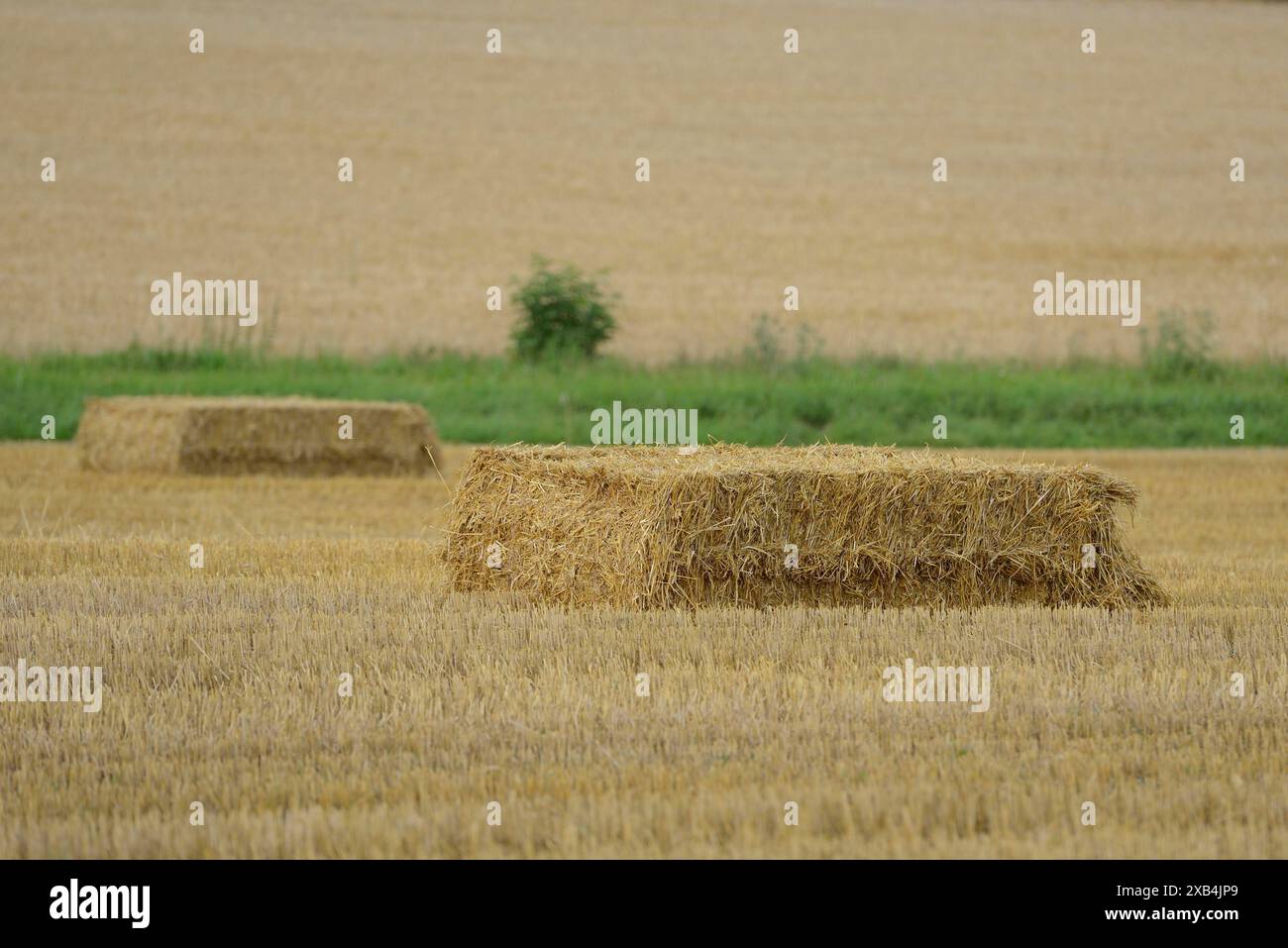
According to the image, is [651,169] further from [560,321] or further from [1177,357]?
[1177,357]

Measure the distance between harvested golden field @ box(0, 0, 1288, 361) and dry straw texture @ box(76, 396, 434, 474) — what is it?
25.5 feet

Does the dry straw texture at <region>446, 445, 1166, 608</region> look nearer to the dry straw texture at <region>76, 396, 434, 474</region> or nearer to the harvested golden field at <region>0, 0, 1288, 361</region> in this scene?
the dry straw texture at <region>76, 396, 434, 474</region>

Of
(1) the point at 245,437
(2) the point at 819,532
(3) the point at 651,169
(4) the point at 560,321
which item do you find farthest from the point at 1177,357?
(2) the point at 819,532

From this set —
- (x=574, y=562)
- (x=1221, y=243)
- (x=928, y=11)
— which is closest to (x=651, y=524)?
(x=574, y=562)

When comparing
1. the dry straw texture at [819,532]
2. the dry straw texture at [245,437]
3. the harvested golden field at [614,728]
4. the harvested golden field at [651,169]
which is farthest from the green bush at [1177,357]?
the dry straw texture at [819,532]

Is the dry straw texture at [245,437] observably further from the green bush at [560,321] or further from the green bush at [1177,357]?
the green bush at [1177,357]

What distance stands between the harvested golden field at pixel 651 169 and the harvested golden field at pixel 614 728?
57.8 feet

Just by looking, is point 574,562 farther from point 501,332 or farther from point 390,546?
point 501,332

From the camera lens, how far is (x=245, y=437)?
1694 centimetres

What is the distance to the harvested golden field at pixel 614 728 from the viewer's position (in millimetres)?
4855

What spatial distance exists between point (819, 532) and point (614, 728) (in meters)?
2.68

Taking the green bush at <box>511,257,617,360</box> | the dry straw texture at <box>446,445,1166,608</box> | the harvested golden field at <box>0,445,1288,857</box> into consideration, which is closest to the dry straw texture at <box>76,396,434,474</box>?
the harvested golden field at <box>0,445,1288,857</box>

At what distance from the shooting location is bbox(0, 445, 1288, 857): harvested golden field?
4.86 metres
